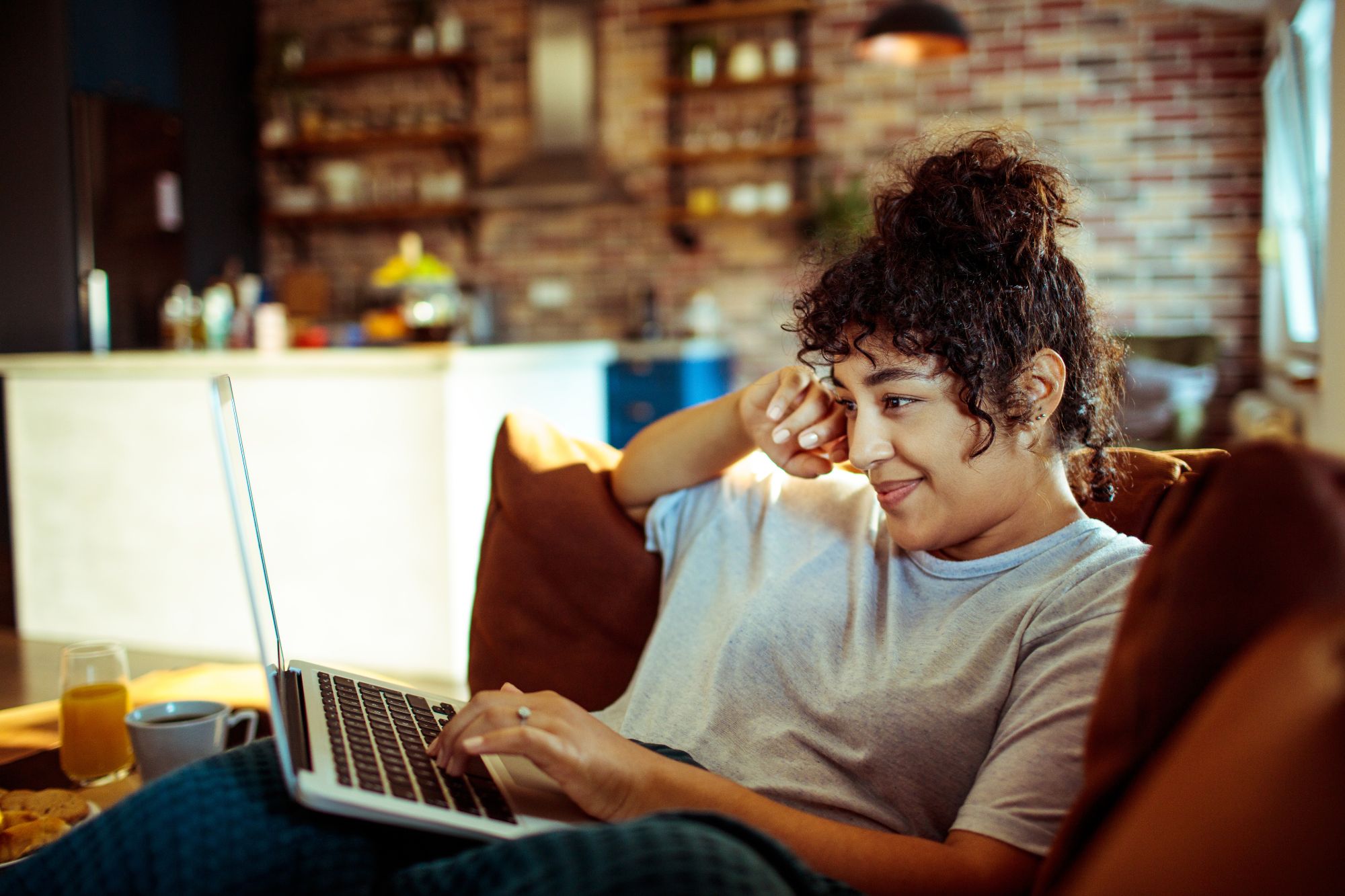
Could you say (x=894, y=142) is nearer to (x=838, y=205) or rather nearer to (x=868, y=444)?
(x=838, y=205)

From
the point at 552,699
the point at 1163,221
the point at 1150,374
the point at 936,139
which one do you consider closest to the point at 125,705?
the point at 552,699

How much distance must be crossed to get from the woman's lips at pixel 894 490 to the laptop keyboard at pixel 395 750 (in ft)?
1.61

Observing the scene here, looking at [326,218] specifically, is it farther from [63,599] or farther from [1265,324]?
[1265,324]

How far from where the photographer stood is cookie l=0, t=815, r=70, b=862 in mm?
964

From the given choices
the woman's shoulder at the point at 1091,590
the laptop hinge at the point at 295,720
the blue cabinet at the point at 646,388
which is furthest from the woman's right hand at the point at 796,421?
the blue cabinet at the point at 646,388

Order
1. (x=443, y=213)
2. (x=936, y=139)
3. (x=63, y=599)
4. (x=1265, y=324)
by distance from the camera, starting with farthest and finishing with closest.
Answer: (x=443, y=213) < (x=1265, y=324) < (x=63, y=599) < (x=936, y=139)

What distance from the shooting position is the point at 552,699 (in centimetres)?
92

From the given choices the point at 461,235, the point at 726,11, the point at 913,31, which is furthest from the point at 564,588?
the point at 461,235

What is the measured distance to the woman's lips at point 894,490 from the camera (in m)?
1.12

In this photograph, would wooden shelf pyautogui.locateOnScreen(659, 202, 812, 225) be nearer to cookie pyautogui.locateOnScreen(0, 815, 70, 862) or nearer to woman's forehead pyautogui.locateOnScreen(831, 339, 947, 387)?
woman's forehead pyautogui.locateOnScreen(831, 339, 947, 387)

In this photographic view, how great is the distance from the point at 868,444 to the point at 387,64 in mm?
5107

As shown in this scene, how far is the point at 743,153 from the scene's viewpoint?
200 inches

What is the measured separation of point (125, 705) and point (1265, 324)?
4.47m

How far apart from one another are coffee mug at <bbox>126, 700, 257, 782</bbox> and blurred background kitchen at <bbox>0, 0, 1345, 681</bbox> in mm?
1699
